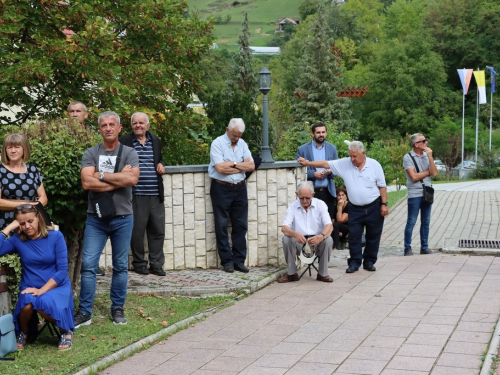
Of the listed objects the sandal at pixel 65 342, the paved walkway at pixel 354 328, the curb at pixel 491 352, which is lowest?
the paved walkway at pixel 354 328

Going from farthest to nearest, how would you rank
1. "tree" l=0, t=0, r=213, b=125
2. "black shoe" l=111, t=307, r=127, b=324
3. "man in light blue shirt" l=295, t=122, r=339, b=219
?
1. "tree" l=0, t=0, r=213, b=125
2. "man in light blue shirt" l=295, t=122, r=339, b=219
3. "black shoe" l=111, t=307, r=127, b=324

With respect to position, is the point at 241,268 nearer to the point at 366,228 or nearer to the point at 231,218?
the point at 231,218

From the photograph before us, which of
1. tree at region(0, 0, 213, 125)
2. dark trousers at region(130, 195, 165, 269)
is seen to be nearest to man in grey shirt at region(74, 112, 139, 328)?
dark trousers at region(130, 195, 165, 269)

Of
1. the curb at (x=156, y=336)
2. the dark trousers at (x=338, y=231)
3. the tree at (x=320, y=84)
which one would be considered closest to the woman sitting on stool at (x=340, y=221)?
the dark trousers at (x=338, y=231)

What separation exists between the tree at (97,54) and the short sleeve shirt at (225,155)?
2.67m

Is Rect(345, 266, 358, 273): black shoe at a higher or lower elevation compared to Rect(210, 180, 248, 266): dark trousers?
lower

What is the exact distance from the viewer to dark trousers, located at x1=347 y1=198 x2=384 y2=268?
1074cm

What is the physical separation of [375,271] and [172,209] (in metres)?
2.79

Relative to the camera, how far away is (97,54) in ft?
42.1

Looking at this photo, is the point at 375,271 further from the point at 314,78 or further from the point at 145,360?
the point at 314,78

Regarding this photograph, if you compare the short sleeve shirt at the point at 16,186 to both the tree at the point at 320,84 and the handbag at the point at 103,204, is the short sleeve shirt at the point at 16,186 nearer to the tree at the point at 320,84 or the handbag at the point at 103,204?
the handbag at the point at 103,204

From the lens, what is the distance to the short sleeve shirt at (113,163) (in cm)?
748

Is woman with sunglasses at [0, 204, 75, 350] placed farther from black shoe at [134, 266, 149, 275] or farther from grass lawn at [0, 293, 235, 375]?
black shoe at [134, 266, 149, 275]

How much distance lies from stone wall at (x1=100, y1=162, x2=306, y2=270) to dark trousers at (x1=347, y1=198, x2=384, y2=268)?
2.92 ft
